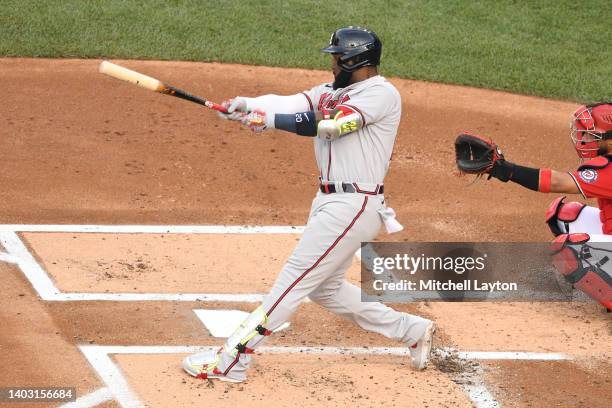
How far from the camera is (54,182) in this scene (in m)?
9.30

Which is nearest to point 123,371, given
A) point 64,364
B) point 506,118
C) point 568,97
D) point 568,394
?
point 64,364

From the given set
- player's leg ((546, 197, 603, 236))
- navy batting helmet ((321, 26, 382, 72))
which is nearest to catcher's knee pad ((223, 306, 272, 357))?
navy batting helmet ((321, 26, 382, 72))

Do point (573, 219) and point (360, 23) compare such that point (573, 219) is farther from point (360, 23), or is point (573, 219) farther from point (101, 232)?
point (360, 23)

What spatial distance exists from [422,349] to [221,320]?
57.3 inches

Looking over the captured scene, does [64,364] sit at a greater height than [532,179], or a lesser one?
→ lesser

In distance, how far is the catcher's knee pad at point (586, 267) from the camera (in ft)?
25.3

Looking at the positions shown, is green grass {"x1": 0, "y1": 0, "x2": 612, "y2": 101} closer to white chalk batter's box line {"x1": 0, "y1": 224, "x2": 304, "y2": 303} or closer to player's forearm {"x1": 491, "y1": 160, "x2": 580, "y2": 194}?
white chalk batter's box line {"x1": 0, "y1": 224, "x2": 304, "y2": 303}

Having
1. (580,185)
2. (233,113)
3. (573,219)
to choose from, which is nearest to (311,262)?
(233,113)

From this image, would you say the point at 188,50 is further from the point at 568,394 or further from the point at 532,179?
the point at 568,394

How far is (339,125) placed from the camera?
6219 mm

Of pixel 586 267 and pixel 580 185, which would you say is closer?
pixel 580 185

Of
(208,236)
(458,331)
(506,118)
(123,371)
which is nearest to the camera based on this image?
(123,371)

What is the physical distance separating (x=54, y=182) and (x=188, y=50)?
3.12 meters

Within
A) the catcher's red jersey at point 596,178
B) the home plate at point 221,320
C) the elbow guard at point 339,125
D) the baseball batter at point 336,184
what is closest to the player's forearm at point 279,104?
the baseball batter at point 336,184
